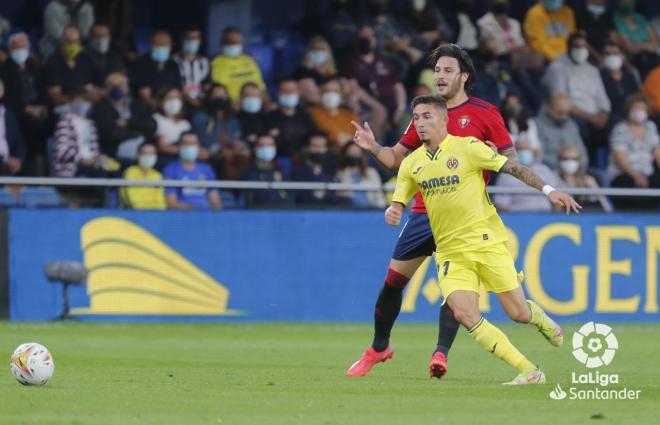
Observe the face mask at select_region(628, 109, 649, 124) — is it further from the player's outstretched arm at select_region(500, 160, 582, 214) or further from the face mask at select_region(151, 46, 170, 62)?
the player's outstretched arm at select_region(500, 160, 582, 214)

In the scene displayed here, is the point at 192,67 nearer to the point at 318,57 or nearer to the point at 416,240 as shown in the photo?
the point at 318,57

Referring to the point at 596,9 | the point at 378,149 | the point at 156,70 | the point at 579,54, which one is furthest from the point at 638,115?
the point at 378,149

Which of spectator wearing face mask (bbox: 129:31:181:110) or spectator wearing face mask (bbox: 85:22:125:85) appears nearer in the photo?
spectator wearing face mask (bbox: 85:22:125:85)

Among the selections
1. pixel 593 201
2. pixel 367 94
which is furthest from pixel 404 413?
pixel 367 94

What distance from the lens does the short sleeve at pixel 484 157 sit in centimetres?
1068

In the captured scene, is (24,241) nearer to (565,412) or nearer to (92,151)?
(92,151)

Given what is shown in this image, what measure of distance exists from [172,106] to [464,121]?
28.7 ft

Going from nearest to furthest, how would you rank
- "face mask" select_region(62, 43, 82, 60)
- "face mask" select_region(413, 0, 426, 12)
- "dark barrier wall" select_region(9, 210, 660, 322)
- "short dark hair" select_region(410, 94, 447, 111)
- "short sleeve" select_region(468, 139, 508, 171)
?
"short sleeve" select_region(468, 139, 508, 171)
"short dark hair" select_region(410, 94, 447, 111)
"dark barrier wall" select_region(9, 210, 660, 322)
"face mask" select_region(62, 43, 82, 60)
"face mask" select_region(413, 0, 426, 12)

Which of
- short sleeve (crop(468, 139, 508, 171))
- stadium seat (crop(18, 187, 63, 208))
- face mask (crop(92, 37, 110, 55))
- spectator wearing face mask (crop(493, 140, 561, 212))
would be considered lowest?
spectator wearing face mask (crop(493, 140, 561, 212))

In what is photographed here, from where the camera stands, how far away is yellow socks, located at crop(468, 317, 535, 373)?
10.5 meters

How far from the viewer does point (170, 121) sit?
64.3 feet

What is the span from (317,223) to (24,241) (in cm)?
354

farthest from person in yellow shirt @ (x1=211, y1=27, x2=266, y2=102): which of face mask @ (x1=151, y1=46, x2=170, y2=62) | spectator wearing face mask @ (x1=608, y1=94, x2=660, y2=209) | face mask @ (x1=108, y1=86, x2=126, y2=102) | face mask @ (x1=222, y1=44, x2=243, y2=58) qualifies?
spectator wearing face mask @ (x1=608, y1=94, x2=660, y2=209)

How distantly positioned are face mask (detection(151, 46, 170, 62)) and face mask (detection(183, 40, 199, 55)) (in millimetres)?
406
